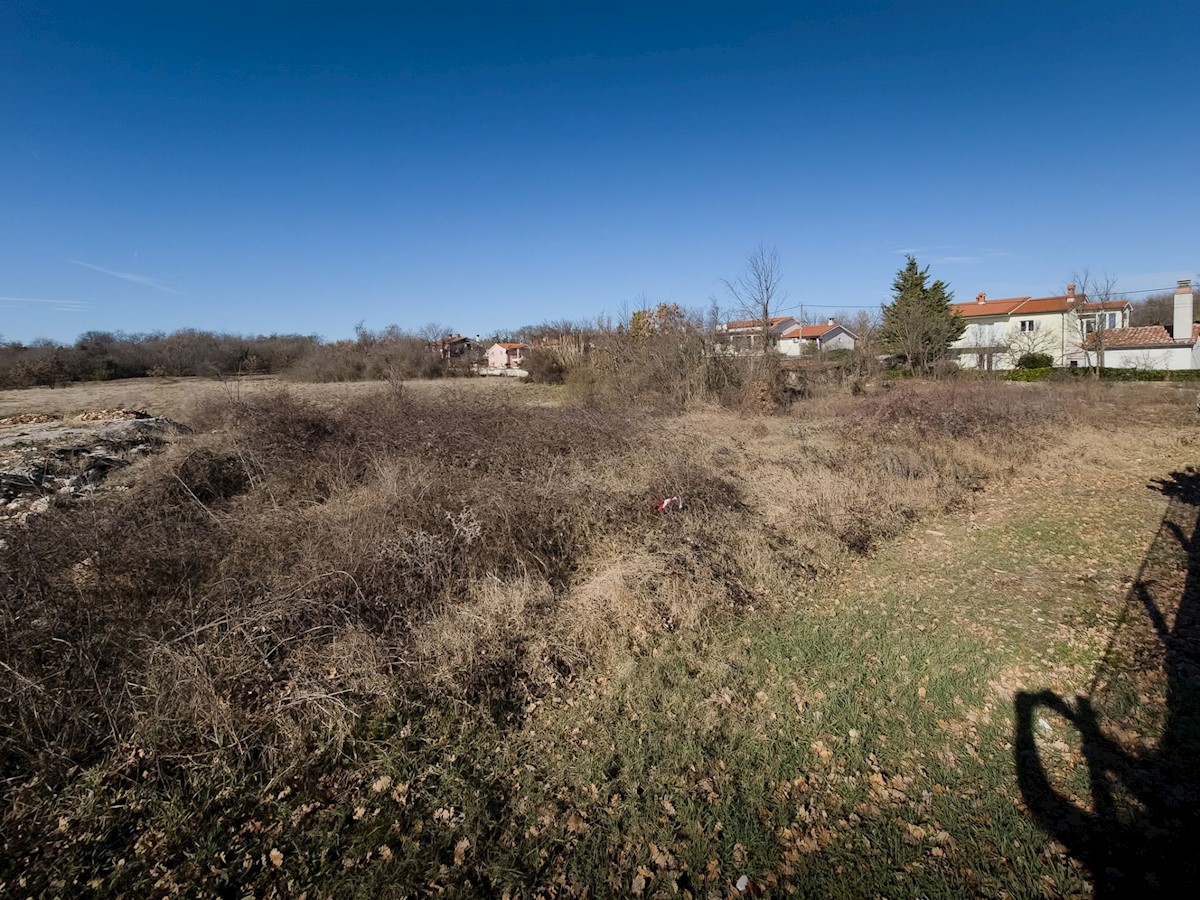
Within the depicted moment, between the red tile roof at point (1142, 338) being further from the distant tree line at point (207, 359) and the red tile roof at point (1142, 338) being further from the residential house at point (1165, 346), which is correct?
the distant tree line at point (207, 359)

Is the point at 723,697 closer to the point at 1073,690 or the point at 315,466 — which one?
the point at 1073,690

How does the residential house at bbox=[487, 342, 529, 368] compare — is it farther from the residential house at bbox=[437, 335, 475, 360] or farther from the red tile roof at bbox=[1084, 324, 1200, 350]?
the red tile roof at bbox=[1084, 324, 1200, 350]

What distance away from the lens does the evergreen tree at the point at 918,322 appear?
2558cm

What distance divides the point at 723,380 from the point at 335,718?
16553 millimetres

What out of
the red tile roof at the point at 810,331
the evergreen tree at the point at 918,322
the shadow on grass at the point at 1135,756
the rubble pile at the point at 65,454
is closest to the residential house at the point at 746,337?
the evergreen tree at the point at 918,322

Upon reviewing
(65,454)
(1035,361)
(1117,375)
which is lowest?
(65,454)

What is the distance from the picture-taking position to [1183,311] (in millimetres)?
27734

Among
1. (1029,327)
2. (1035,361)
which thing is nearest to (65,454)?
(1035,361)

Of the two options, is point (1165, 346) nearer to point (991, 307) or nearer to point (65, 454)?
Result: point (991, 307)

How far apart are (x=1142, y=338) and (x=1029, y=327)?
6822 millimetres

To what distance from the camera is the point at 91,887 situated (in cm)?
252

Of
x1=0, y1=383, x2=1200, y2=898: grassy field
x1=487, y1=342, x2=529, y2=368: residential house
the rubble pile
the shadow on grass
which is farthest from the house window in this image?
the rubble pile

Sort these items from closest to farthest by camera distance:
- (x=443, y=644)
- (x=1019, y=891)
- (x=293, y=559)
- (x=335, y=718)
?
(x=1019, y=891), (x=335, y=718), (x=443, y=644), (x=293, y=559)

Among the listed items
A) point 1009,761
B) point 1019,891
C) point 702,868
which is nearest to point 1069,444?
point 1009,761
